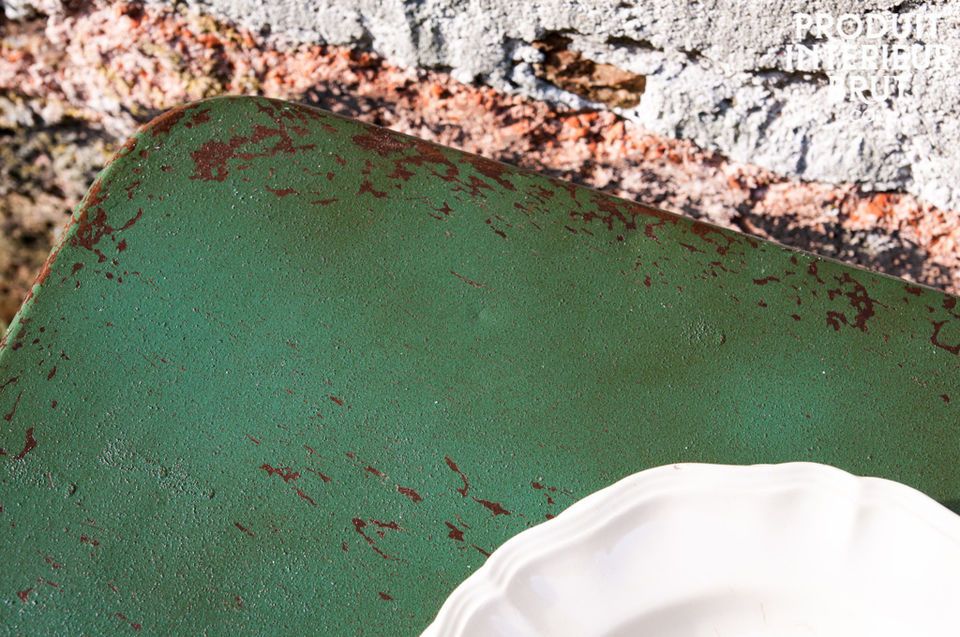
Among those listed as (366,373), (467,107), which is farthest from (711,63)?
(366,373)

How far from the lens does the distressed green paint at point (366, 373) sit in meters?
0.73

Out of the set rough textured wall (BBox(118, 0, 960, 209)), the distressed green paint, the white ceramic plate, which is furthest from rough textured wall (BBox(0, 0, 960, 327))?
the white ceramic plate

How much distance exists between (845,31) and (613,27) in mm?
244

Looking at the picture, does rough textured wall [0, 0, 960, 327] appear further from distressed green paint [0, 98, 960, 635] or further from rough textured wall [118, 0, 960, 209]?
distressed green paint [0, 98, 960, 635]

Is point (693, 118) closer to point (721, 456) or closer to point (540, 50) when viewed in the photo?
point (540, 50)

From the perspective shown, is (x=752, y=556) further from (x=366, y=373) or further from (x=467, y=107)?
(x=467, y=107)

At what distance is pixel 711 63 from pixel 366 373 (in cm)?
53

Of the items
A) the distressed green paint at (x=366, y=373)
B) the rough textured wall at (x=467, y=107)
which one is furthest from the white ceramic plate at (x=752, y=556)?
the rough textured wall at (x=467, y=107)

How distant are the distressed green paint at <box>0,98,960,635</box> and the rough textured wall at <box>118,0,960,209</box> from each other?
0.66 ft

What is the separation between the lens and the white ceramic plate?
2.15 ft

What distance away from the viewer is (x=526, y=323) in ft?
2.71

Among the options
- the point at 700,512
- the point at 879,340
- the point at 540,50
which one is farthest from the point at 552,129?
the point at 700,512

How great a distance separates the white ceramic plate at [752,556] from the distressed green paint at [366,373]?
0.30 ft

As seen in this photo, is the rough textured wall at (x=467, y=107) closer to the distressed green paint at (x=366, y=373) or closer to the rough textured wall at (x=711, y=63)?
the rough textured wall at (x=711, y=63)
